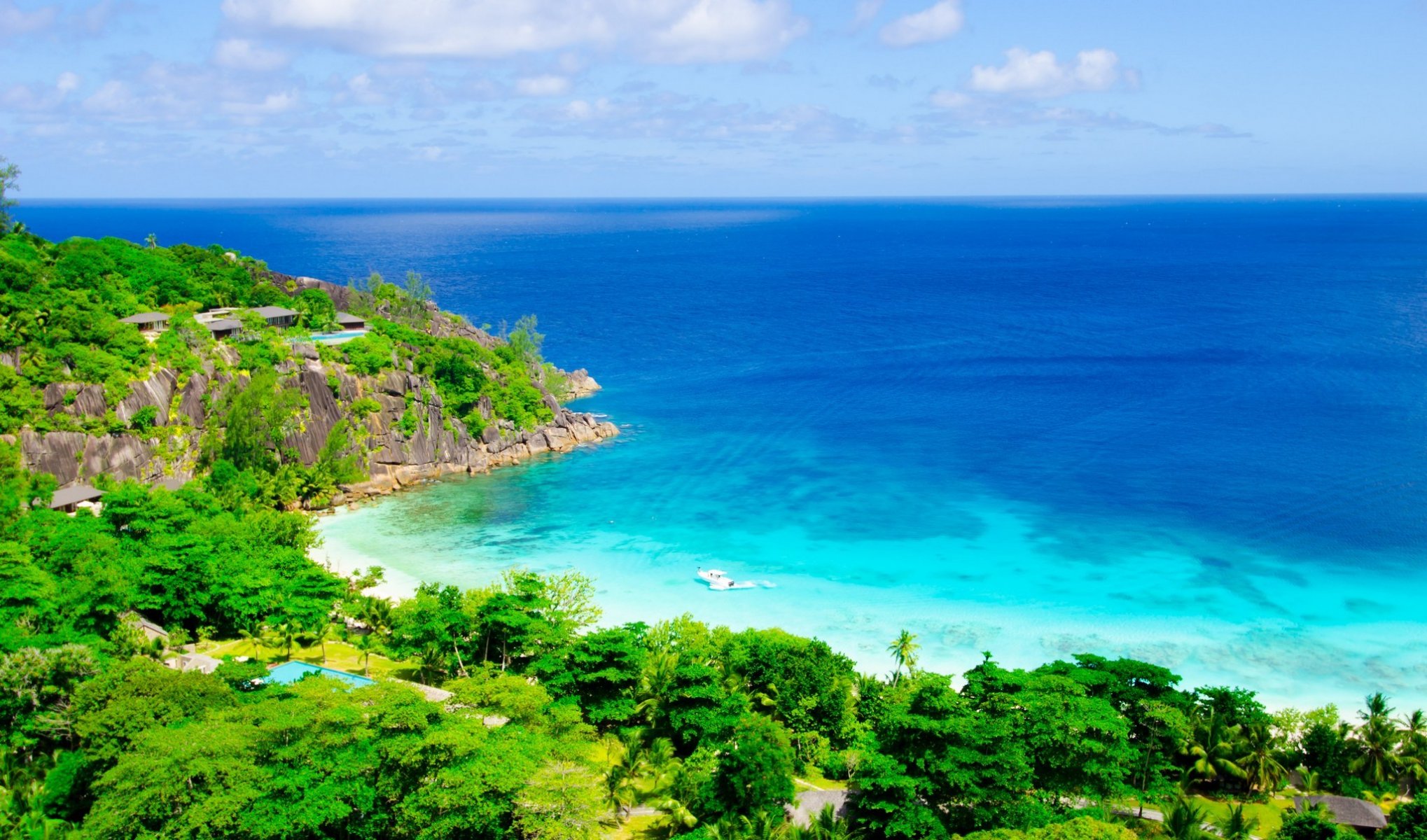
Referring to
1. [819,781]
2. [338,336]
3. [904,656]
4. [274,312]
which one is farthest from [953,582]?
[274,312]

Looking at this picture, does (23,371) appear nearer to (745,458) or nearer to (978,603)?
(745,458)

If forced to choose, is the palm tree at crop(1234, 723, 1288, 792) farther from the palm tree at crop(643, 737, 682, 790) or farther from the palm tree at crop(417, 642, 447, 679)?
the palm tree at crop(417, 642, 447, 679)

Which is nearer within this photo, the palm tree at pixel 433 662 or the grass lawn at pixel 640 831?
the grass lawn at pixel 640 831

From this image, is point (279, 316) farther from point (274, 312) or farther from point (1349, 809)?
point (1349, 809)

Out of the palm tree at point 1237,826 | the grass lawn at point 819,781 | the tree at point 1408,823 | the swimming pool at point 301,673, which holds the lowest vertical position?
the grass lawn at point 819,781

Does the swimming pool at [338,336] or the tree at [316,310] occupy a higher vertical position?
the tree at [316,310]

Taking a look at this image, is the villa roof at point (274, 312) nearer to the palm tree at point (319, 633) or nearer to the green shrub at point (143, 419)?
the green shrub at point (143, 419)

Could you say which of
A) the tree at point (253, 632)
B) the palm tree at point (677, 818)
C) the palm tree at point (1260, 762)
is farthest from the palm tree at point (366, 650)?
the palm tree at point (1260, 762)
